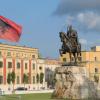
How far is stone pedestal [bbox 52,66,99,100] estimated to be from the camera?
43062 mm

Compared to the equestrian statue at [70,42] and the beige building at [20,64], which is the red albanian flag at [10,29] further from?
the beige building at [20,64]

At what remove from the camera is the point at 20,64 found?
118m

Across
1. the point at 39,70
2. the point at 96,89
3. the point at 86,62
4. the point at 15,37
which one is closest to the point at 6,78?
the point at 39,70

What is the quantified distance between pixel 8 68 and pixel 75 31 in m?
71.0

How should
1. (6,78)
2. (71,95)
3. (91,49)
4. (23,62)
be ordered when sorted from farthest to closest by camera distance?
1. (91,49)
2. (23,62)
3. (6,78)
4. (71,95)

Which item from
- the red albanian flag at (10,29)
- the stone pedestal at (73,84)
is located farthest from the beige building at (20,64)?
the red albanian flag at (10,29)

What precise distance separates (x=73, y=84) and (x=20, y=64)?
7565 centimetres

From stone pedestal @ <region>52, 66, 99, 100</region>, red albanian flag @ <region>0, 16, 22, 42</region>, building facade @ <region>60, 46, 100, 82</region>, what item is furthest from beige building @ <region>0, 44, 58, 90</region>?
red albanian flag @ <region>0, 16, 22, 42</region>

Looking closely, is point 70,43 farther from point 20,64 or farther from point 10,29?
point 20,64

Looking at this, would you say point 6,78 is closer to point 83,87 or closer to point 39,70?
point 39,70

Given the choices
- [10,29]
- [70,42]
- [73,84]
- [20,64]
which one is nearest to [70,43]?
[70,42]

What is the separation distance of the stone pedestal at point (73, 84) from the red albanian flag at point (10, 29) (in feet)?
31.4

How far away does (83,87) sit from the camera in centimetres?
4331

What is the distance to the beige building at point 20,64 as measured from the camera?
11129 cm
